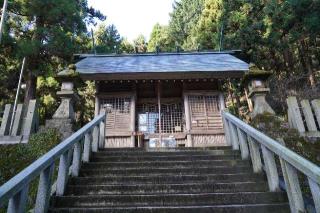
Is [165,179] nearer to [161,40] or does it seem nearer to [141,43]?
[161,40]

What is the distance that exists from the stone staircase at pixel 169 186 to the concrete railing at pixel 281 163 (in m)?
0.20

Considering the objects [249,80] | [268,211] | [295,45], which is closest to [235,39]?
[295,45]

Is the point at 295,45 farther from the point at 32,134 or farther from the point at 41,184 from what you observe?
the point at 41,184

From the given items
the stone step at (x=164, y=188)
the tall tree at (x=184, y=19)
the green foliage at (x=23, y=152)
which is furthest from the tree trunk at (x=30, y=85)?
the tall tree at (x=184, y=19)

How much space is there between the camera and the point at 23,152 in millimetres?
6309

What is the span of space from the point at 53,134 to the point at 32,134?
47 centimetres

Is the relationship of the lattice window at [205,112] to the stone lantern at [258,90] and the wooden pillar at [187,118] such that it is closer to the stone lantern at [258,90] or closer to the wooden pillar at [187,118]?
the wooden pillar at [187,118]

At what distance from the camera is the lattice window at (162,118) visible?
10625mm

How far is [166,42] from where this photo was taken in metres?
27.8

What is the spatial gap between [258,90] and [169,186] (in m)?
4.24

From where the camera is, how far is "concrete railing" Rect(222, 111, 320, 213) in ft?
9.03

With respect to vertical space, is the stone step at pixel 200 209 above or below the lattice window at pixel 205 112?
below

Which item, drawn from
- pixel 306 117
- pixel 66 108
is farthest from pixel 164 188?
pixel 306 117

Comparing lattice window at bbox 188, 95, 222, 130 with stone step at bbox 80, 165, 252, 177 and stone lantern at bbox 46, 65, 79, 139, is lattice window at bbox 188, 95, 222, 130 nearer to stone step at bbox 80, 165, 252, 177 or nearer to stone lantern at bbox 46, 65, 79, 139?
stone lantern at bbox 46, 65, 79, 139
